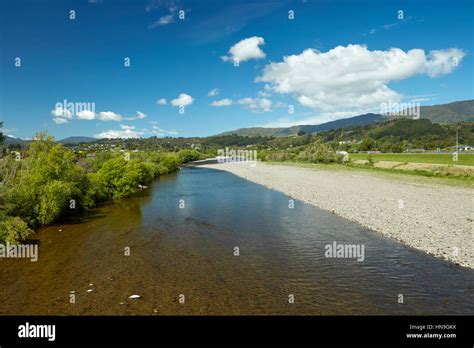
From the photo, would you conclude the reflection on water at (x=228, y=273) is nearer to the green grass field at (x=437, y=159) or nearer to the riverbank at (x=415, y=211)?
the riverbank at (x=415, y=211)

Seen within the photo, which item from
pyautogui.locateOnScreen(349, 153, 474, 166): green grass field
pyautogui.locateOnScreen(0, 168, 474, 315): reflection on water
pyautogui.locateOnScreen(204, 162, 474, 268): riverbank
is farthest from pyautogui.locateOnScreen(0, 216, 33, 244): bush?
pyautogui.locateOnScreen(349, 153, 474, 166): green grass field

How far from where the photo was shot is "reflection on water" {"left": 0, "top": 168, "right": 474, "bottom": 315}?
1456 cm

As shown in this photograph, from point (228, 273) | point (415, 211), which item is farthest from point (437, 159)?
point (228, 273)

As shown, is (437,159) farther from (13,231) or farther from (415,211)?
(13,231)

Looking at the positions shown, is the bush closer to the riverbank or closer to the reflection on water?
the reflection on water

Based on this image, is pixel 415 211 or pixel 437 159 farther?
pixel 437 159

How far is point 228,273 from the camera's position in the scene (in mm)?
18641

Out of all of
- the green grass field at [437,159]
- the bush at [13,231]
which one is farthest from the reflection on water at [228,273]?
the green grass field at [437,159]

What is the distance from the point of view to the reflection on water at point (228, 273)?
1456 cm

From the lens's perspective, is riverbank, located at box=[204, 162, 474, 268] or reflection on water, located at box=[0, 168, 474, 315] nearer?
reflection on water, located at box=[0, 168, 474, 315]

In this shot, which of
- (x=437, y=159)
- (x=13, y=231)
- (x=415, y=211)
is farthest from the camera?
(x=437, y=159)

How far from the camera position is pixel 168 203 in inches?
1802
